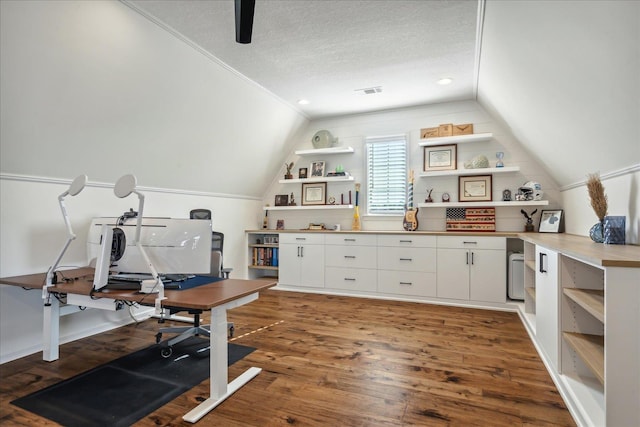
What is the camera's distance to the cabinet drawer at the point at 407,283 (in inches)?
166

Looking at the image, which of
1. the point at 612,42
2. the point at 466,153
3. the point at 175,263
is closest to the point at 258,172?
the point at 466,153

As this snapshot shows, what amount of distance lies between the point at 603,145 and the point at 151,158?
12.7 feet

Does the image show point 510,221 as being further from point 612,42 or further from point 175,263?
point 175,263

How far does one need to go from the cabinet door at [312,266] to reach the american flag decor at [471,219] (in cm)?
178

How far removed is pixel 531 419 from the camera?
5.94 ft

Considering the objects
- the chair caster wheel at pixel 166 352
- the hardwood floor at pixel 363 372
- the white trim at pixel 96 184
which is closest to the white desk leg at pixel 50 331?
the hardwood floor at pixel 363 372

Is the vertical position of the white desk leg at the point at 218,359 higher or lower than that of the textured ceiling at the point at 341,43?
lower

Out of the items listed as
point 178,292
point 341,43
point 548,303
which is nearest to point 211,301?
point 178,292

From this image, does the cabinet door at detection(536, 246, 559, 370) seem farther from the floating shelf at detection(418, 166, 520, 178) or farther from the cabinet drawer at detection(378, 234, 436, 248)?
the floating shelf at detection(418, 166, 520, 178)

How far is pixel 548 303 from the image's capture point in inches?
93.0

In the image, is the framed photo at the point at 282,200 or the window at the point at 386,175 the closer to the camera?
the window at the point at 386,175

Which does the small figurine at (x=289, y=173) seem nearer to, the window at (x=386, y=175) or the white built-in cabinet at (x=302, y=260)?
the white built-in cabinet at (x=302, y=260)

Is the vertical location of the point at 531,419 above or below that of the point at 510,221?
Result: below

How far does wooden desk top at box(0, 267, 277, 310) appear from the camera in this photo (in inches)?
72.6
